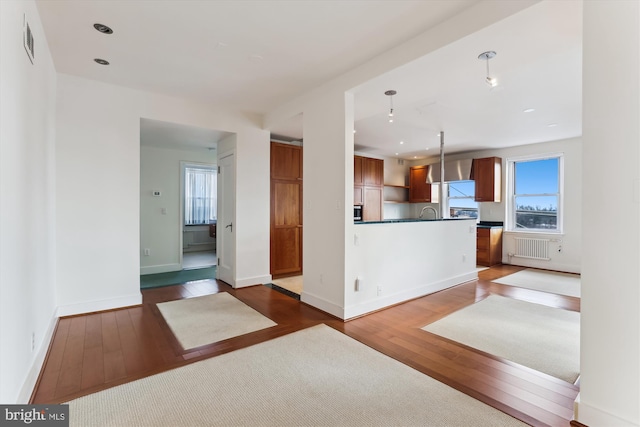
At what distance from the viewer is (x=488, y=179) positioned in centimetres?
679

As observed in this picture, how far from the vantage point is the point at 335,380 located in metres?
2.13

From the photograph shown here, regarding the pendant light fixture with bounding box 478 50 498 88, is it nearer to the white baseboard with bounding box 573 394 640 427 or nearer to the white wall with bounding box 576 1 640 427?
the white wall with bounding box 576 1 640 427

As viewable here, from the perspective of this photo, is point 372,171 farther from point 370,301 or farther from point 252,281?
point 370,301

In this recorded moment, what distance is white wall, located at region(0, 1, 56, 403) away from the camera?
1.57 m

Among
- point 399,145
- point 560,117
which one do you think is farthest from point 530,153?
point 399,145

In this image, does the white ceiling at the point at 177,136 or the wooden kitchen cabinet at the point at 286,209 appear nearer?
the white ceiling at the point at 177,136

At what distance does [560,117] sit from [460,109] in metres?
1.75

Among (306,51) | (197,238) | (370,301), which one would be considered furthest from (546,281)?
(197,238)

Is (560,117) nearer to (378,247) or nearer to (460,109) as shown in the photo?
(460,109)

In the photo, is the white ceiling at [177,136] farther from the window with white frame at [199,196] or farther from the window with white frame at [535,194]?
the window with white frame at [535,194]

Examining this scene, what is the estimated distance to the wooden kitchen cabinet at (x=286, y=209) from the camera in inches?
209

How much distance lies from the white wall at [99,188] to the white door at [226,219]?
3.54ft

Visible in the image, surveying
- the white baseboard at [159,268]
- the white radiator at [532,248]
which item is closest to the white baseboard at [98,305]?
the white baseboard at [159,268]

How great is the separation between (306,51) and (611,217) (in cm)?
266
